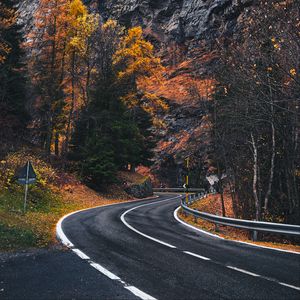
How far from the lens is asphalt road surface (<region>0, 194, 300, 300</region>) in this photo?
14.7ft

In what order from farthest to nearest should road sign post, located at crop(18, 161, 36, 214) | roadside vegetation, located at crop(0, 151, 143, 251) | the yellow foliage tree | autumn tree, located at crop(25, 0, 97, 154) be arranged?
the yellow foliage tree, autumn tree, located at crop(25, 0, 97, 154), road sign post, located at crop(18, 161, 36, 214), roadside vegetation, located at crop(0, 151, 143, 251)

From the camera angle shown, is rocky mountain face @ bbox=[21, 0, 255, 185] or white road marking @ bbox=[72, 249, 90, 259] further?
rocky mountain face @ bbox=[21, 0, 255, 185]

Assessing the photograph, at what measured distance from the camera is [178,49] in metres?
71.4

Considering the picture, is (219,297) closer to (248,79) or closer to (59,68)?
(248,79)

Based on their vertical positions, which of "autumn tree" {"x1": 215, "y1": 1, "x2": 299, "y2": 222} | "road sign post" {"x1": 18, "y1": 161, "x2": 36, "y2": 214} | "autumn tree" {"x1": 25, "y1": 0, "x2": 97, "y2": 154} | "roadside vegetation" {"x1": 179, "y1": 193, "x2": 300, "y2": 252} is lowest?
"roadside vegetation" {"x1": 179, "y1": 193, "x2": 300, "y2": 252}

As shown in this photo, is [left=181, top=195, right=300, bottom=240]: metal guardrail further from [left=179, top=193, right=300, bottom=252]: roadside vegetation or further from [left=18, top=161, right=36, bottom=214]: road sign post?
[left=18, top=161, right=36, bottom=214]: road sign post

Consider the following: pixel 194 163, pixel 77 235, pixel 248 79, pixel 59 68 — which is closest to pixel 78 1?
pixel 59 68

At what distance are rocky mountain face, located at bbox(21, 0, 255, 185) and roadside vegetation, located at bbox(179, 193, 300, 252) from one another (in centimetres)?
1927

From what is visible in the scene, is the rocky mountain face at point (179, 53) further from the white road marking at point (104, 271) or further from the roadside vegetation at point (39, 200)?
the white road marking at point (104, 271)

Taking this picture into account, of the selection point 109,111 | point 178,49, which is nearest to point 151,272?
point 109,111

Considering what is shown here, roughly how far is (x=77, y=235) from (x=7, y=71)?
2079 centimetres

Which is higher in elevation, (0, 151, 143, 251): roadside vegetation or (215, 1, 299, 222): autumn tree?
(215, 1, 299, 222): autumn tree

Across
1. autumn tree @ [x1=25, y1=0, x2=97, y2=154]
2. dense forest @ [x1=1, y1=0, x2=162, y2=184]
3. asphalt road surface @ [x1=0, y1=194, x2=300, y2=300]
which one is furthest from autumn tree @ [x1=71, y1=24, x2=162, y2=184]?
asphalt road surface @ [x1=0, y1=194, x2=300, y2=300]

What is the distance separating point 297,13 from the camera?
8.05m
